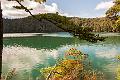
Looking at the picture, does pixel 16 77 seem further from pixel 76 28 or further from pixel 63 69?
pixel 76 28

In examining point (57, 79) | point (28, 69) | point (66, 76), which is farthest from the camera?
point (28, 69)

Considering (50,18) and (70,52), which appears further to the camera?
(70,52)

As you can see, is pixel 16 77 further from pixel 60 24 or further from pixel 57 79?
pixel 60 24

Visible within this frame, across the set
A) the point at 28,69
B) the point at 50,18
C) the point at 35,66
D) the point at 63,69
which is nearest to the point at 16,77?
the point at 28,69

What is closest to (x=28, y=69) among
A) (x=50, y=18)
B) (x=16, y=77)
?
(x=16, y=77)

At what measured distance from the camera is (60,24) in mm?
7027

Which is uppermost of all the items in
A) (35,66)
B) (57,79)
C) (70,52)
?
(70,52)

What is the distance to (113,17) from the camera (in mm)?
14422

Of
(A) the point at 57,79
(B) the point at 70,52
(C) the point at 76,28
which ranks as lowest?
(A) the point at 57,79

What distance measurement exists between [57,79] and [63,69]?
3.81ft

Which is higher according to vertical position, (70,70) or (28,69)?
(70,70)

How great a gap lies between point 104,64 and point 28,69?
39.0 ft

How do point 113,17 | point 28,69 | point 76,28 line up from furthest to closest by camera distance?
point 28,69
point 113,17
point 76,28

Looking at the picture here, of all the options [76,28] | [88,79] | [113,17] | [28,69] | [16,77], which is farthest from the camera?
[28,69]
